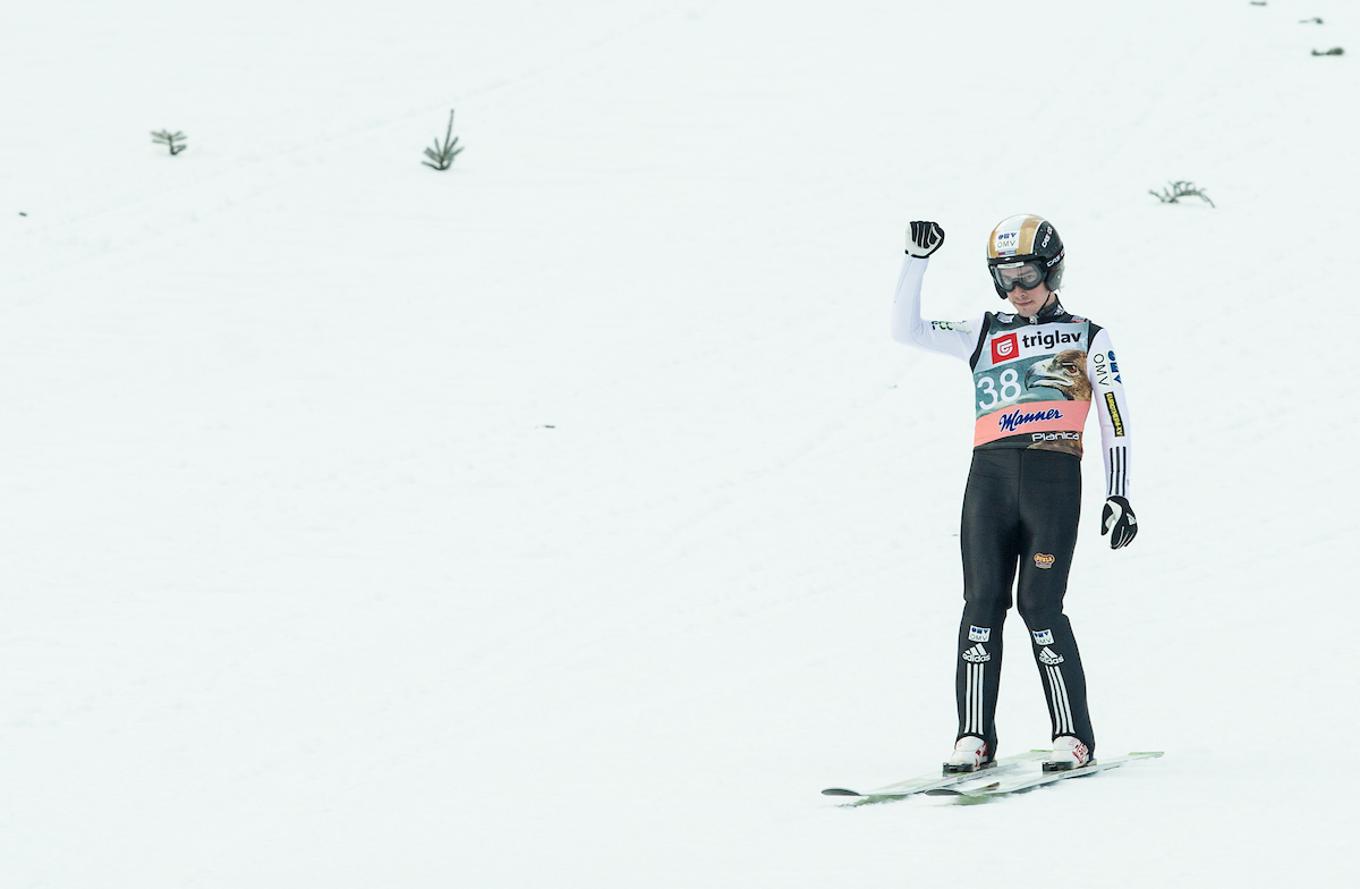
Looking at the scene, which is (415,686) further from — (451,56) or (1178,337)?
(451,56)

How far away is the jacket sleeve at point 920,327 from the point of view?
627 cm

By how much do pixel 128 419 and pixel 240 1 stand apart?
11646mm

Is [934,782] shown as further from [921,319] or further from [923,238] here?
[923,238]

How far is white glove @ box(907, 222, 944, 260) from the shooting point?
6219 mm

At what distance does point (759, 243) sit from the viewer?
1544 cm

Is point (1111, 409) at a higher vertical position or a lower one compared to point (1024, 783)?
higher

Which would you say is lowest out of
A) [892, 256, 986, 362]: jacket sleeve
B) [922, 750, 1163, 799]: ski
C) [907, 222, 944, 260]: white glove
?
[922, 750, 1163, 799]: ski

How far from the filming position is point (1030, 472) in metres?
6.05

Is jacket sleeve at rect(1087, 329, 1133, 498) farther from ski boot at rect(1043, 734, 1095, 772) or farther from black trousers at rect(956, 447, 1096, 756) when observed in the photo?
ski boot at rect(1043, 734, 1095, 772)

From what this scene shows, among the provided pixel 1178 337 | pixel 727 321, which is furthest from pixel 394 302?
pixel 1178 337

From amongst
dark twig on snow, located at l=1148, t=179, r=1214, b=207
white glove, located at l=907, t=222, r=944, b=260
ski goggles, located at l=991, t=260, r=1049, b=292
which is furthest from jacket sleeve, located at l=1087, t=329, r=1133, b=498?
dark twig on snow, located at l=1148, t=179, r=1214, b=207

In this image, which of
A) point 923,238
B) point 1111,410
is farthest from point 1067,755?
point 923,238

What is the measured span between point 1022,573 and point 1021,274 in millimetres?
1106

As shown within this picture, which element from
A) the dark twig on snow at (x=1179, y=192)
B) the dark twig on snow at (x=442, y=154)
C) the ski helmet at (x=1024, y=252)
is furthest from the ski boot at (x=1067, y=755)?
the dark twig on snow at (x=442, y=154)
